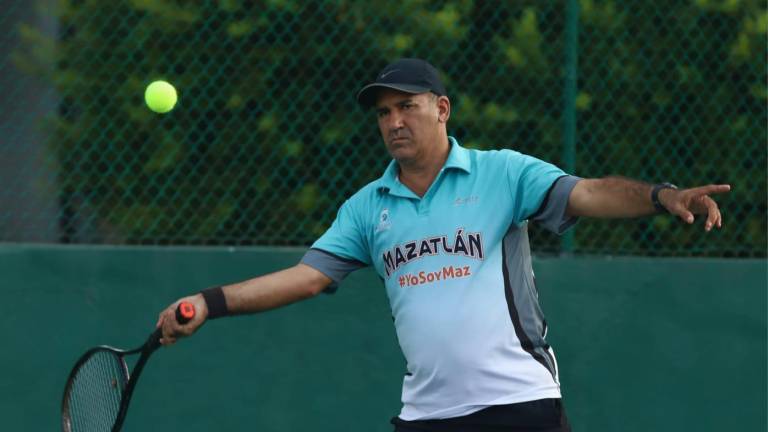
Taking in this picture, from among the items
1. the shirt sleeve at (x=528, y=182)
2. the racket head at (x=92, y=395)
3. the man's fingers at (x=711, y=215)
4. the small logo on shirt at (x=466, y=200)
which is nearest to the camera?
the man's fingers at (x=711, y=215)

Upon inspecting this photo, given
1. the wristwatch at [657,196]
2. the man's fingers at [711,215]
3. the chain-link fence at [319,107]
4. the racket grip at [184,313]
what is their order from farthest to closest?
the chain-link fence at [319,107] → the racket grip at [184,313] → the wristwatch at [657,196] → the man's fingers at [711,215]

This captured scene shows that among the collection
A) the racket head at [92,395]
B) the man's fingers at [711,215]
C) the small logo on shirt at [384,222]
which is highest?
the man's fingers at [711,215]

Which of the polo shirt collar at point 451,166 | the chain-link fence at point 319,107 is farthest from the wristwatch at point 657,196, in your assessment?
the chain-link fence at point 319,107

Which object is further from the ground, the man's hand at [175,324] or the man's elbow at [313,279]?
the man's elbow at [313,279]

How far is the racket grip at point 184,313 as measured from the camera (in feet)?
12.1

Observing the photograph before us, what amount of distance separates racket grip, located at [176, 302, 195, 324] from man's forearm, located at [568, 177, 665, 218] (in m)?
1.20

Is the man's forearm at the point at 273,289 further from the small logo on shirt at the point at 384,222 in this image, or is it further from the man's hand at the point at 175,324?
the small logo on shirt at the point at 384,222

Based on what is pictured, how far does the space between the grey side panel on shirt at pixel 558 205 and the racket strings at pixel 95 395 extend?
61.5 inches

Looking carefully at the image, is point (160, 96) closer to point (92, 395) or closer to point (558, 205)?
point (92, 395)

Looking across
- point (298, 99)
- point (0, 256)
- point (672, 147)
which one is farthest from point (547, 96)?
point (0, 256)

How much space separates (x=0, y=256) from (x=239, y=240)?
1.06 metres

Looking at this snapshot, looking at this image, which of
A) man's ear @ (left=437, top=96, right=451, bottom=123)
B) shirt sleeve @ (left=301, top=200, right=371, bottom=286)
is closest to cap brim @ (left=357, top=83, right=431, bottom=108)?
man's ear @ (left=437, top=96, right=451, bottom=123)

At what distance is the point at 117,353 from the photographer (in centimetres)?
402

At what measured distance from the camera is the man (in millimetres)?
3783
